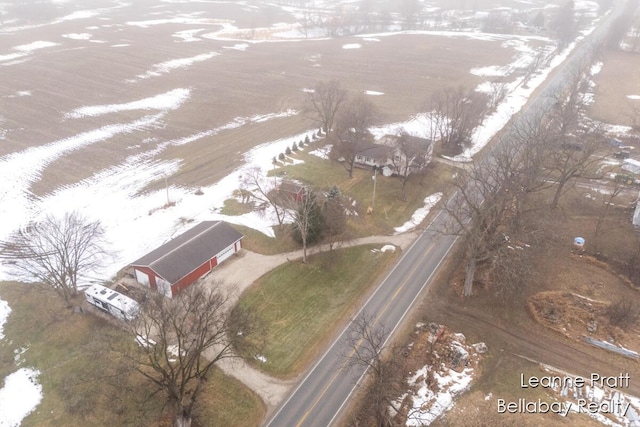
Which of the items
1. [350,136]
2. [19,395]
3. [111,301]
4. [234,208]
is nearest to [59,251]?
[111,301]

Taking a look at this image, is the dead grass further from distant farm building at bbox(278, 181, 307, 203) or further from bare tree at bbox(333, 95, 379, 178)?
bare tree at bbox(333, 95, 379, 178)

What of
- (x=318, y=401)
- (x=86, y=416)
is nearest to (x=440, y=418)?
(x=318, y=401)

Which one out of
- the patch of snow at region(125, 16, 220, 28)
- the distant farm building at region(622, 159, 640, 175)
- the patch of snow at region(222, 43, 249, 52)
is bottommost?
the distant farm building at region(622, 159, 640, 175)

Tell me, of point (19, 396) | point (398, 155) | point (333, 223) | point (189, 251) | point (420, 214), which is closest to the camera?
point (19, 396)

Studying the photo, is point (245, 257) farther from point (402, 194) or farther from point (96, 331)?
point (402, 194)

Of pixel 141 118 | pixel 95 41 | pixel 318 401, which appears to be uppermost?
pixel 95 41

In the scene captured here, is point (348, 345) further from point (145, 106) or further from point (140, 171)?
point (145, 106)

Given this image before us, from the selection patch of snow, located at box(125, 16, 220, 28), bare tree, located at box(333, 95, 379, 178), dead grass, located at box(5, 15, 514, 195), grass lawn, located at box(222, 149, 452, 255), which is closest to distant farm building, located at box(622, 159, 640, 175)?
grass lawn, located at box(222, 149, 452, 255)
